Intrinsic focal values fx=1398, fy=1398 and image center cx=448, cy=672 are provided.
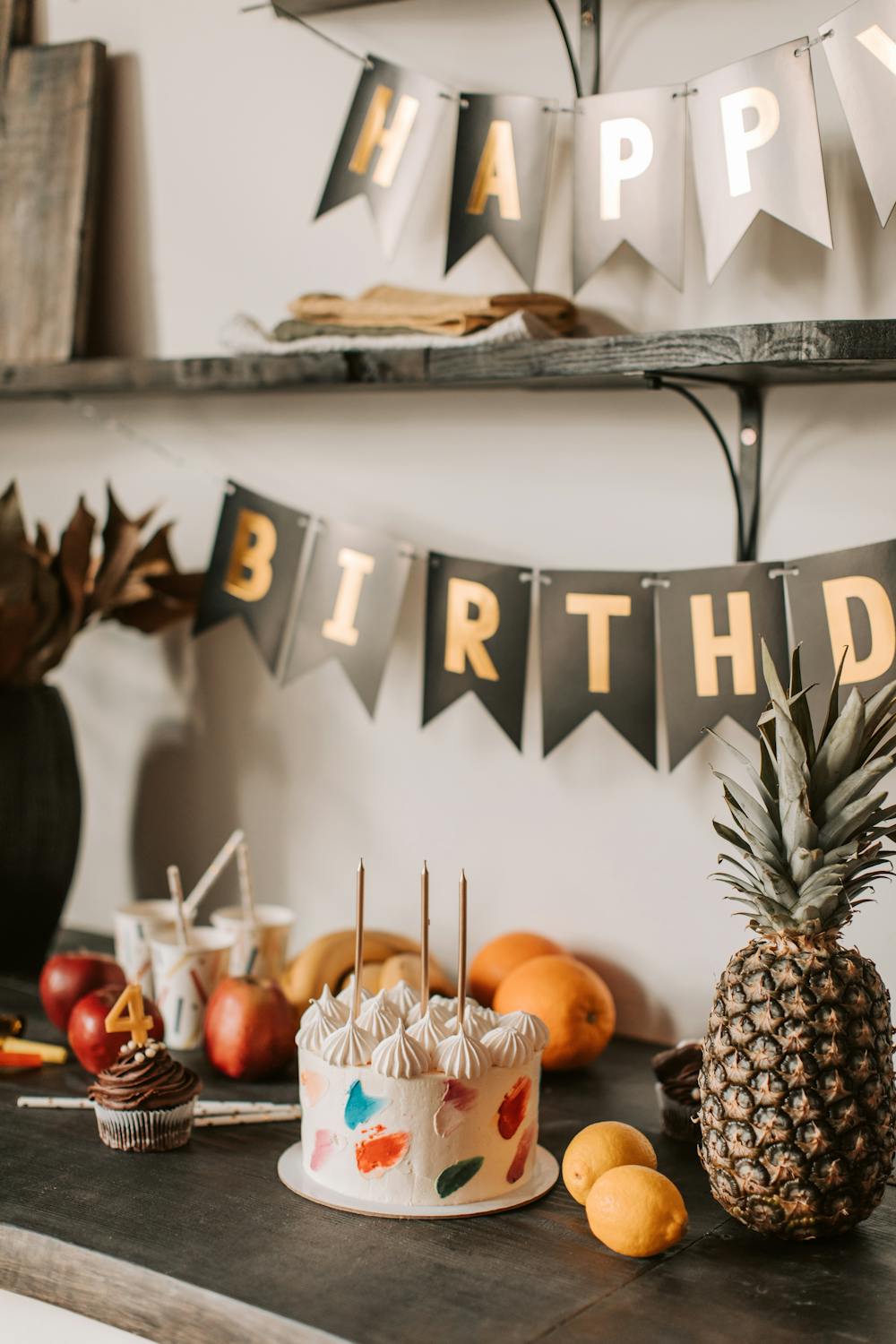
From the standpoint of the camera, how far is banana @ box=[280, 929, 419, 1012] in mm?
1602

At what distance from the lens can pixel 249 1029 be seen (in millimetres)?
1470

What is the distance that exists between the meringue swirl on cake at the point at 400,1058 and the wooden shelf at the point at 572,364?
2.14 ft

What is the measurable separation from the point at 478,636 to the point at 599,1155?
24.8 inches

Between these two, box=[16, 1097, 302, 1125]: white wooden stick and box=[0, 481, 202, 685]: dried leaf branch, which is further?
box=[0, 481, 202, 685]: dried leaf branch

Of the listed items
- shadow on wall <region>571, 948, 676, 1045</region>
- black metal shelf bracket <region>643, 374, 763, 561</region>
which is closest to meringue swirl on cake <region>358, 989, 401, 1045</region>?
shadow on wall <region>571, 948, 676, 1045</region>

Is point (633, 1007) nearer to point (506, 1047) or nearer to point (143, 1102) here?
point (506, 1047)

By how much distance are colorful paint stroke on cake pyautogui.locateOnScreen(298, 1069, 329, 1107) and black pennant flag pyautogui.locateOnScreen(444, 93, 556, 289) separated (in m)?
0.86

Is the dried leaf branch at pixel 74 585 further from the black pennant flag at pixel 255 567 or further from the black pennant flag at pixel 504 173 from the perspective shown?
the black pennant flag at pixel 504 173

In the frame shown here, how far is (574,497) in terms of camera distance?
1.63 metres

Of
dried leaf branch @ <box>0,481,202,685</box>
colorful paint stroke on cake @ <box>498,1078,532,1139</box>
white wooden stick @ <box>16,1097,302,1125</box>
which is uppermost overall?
dried leaf branch @ <box>0,481,202,685</box>

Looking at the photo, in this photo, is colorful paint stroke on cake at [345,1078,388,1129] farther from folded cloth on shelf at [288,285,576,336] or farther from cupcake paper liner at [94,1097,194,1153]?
folded cloth on shelf at [288,285,576,336]

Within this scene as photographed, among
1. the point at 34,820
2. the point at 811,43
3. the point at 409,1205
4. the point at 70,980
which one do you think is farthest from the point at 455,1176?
the point at 811,43

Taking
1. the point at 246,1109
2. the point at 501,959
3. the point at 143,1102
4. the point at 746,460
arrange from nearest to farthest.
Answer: the point at 143,1102, the point at 246,1109, the point at 746,460, the point at 501,959

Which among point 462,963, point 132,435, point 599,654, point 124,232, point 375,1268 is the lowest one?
point 375,1268
